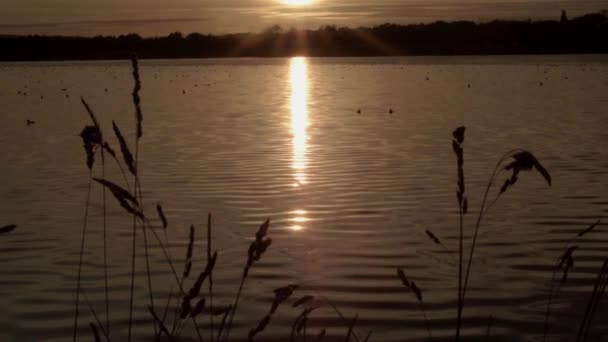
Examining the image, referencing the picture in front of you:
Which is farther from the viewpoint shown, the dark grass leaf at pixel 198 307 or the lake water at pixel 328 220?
the lake water at pixel 328 220

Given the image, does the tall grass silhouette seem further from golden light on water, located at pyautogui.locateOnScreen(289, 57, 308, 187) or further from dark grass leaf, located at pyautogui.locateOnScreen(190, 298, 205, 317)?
golden light on water, located at pyautogui.locateOnScreen(289, 57, 308, 187)

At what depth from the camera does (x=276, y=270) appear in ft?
26.2

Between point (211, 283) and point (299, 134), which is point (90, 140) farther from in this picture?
point (299, 134)

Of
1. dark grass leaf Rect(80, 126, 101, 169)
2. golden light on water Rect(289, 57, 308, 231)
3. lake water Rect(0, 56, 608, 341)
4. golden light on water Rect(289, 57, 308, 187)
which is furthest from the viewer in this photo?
golden light on water Rect(289, 57, 308, 187)

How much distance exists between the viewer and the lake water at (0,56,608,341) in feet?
22.0

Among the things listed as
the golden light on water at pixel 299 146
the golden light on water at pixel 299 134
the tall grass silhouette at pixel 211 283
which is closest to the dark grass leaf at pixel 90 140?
the tall grass silhouette at pixel 211 283

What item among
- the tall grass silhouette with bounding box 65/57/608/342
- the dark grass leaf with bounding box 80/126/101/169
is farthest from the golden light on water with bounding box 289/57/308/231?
the dark grass leaf with bounding box 80/126/101/169

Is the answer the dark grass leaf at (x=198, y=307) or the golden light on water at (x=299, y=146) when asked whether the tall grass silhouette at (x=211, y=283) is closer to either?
the dark grass leaf at (x=198, y=307)

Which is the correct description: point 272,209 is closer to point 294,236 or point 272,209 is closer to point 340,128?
point 294,236

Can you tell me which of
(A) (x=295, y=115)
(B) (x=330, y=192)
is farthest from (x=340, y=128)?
(B) (x=330, y=192)

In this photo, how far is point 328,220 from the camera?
10.3 meters

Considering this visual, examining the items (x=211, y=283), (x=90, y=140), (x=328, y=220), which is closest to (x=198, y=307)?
(x=211, y=283)

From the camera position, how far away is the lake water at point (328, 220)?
671 cm

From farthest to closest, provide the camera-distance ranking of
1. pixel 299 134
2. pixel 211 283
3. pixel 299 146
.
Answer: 1. pixel 299 134
2. pixel 299 146
3. pixel 211 283
